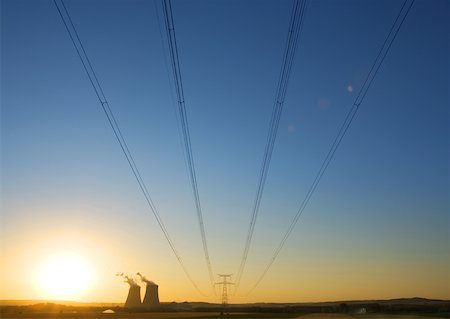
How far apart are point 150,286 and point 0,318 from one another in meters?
79.8

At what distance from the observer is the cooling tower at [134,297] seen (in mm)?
161725

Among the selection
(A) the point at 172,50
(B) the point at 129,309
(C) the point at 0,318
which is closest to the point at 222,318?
(C) the point at 0,318

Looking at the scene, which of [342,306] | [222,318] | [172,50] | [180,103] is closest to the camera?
[172,50]

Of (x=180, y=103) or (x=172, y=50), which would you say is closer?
(x=172, y=50)

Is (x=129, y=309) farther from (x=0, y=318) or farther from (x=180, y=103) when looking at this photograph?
(x=180, y=103)

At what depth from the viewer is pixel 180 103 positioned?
30.8 metres

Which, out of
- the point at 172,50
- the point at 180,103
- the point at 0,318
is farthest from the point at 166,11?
the point at 0,318

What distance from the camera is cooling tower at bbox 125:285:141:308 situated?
16173cm

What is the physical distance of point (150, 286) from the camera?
16088cm

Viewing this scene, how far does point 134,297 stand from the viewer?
163125mm

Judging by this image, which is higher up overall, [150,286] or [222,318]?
[150,286]

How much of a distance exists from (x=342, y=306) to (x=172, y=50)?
142125 millimetres

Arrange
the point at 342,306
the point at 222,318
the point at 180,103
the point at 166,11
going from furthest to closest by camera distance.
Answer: the point at 342,306 → the point at 222,318 → the point at 180,103 → the point at 166,11

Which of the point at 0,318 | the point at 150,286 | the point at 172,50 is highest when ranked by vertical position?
the point at 150,286
